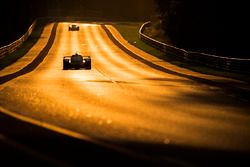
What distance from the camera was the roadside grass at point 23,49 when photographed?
5432cm

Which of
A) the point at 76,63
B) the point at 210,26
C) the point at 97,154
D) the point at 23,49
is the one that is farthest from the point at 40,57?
the point at 97,154

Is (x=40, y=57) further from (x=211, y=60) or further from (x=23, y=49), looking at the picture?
(x=211, y=60)

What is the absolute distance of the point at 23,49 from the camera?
74.1 metres

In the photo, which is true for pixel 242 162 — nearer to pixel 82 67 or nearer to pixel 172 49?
pixel 82 67

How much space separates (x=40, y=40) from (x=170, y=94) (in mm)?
67335

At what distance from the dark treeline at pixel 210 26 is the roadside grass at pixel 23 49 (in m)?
17.9

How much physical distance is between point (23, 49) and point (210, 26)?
2150 cm

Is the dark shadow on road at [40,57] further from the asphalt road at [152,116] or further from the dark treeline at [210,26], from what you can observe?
the dark treeline at [210,26]

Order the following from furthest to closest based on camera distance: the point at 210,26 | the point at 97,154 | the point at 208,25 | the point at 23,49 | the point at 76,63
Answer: the point at 208,25 < the point at 210,26 < the point at 23,49 < the point at 76,63 < the point at 97,154

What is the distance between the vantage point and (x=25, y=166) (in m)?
8.93

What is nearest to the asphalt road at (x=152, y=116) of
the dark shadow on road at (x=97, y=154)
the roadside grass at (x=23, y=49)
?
the dark shadow on road at (x=97, y=154)

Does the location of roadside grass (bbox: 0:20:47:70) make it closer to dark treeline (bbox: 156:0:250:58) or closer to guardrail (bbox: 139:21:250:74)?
guardrail (bbox: 139:21:250:74)

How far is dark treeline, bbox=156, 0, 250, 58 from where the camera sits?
236 feet

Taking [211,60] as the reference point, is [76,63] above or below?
below
